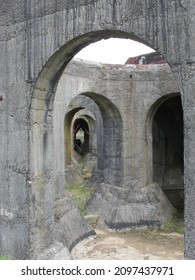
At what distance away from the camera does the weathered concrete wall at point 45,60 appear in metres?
2.97

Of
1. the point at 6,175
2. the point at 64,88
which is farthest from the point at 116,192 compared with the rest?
the point at 6,175

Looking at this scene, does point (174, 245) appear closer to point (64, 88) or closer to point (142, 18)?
point (64, 88)

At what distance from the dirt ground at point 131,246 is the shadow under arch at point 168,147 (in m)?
3.05

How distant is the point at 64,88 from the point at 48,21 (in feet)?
9.80

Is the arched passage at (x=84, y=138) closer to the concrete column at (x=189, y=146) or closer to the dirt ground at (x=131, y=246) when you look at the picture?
the dirt ground at (x=131, y=246)

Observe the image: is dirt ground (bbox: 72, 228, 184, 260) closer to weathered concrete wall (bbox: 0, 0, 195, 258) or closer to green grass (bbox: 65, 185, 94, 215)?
green grass (bbox: 65, 185, 94, 215)

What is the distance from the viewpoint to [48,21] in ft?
12.5

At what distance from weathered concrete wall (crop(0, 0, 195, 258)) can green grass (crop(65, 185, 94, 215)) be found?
3.95m

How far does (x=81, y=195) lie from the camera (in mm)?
9664

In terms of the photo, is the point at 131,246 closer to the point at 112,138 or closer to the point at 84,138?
the point at 112,138

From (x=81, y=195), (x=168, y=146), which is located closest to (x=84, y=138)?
(x=168, y=146)

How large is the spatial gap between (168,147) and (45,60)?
7476 millimetres

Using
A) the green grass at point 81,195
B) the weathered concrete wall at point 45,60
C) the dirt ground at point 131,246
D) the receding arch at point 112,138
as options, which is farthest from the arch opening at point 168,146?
the weathered concrete wall at point 45,60

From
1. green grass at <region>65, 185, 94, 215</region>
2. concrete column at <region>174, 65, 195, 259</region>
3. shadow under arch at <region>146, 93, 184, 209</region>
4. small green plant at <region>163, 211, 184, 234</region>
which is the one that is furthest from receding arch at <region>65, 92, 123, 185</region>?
concrete column at <region>174, 65, 195, 259</region>
